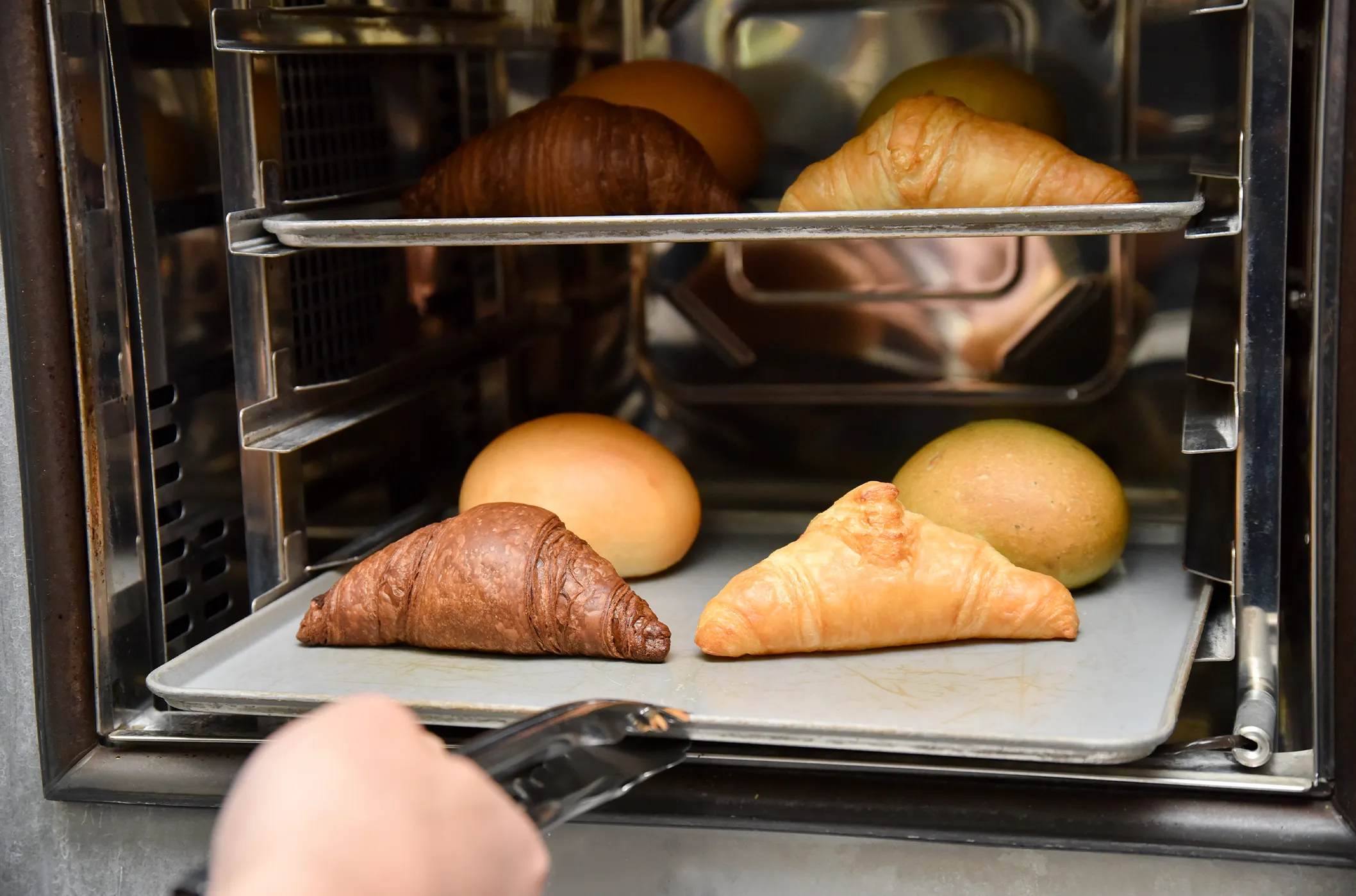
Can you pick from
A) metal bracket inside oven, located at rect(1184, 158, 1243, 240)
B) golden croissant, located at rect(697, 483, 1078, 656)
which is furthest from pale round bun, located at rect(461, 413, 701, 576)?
metal bracket inside oven, located at rect(1184, 158, 1243, 240)

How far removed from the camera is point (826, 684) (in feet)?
3.44

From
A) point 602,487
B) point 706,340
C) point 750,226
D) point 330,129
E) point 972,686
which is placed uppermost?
point 330,129

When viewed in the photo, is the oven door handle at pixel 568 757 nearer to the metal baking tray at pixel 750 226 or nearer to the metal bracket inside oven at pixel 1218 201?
the metal baking tray at pixel 750 226

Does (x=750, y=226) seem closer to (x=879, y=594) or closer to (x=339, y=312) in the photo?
(x=879, y=594)

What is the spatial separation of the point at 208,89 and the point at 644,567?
0.63 m

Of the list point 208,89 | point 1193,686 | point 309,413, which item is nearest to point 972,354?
point 1193,686

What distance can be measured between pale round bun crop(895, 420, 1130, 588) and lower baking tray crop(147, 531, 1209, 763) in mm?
57

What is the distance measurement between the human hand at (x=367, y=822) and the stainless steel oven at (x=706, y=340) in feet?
1.23

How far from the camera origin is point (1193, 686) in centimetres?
120

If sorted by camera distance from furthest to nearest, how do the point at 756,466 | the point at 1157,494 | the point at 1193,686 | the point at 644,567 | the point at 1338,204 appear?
the point at 756,466, the point at 1157,494, the point at 644,567, the point at 1193,686, the point at 1338,204

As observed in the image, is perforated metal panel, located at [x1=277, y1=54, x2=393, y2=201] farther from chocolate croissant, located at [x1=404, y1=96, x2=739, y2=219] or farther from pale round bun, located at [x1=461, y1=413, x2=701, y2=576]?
pale round bun, located at [x1=461, y1=413, x2=701, y2=576]

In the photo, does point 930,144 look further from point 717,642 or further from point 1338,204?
point 717,642

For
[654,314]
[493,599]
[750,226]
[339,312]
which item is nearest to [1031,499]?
[750,226]

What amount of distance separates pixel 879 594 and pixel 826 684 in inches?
3.8
